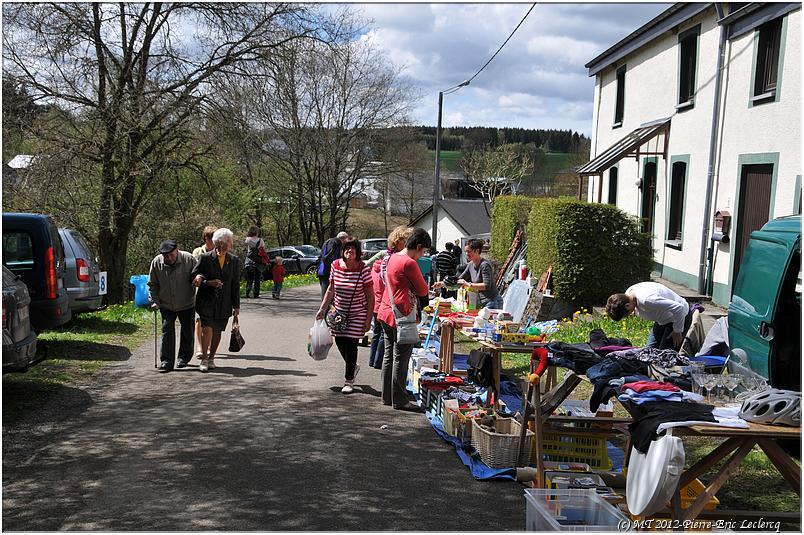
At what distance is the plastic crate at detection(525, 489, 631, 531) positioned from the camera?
15.9 feet

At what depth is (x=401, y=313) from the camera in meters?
8.45

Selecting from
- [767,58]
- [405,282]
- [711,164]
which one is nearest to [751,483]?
[405,282]

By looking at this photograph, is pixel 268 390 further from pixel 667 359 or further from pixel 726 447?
pixel 726 447

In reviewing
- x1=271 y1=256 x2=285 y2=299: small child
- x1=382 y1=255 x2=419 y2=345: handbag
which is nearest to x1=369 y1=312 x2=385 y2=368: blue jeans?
x1=382 y1=255 x2=419 y2=345: handbag

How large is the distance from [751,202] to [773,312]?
8621 millimetres

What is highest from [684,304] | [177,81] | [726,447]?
[177,81]

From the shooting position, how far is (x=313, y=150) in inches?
1700

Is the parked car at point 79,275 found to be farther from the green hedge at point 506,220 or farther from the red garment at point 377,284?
the green hedge at point 506,220

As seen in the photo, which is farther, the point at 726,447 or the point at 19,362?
the point at 19,362

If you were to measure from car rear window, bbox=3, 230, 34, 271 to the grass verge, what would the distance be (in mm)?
1216

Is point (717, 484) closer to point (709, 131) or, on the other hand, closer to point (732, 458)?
point (732, 458)

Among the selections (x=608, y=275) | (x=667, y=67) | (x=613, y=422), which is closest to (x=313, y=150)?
(x=667, y=67)

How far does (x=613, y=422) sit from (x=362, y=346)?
22.2 feet

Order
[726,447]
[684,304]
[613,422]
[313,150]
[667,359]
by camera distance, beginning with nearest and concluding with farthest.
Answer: [726,447], [667,359], [613,422], [684,304], [313,150]
